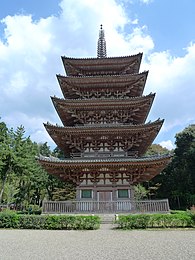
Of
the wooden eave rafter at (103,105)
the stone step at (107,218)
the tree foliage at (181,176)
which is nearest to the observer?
the stone step at (107,218)

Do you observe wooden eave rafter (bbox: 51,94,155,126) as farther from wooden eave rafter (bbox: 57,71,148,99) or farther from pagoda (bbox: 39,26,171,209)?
wooden eave rafter (bbox: 57,71,148,99)

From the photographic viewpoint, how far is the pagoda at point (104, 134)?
18.4 meters

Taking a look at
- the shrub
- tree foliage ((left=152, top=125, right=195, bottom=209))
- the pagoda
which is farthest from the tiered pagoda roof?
tree foliage ((left=152, top=125, right=195, bottom=209))

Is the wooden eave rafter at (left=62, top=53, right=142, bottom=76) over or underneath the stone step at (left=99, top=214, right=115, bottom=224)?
over

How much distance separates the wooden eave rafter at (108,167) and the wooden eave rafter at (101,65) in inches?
441

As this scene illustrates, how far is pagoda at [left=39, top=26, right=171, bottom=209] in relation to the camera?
18.4 metres

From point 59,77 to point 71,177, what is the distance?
32.3ft

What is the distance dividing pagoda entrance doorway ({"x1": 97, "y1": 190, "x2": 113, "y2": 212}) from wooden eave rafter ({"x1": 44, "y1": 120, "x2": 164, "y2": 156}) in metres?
A: 4.21

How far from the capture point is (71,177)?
19172mm

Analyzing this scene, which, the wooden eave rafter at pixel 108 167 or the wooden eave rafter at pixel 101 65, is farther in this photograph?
the wooden eave rafter at pixel 101 65

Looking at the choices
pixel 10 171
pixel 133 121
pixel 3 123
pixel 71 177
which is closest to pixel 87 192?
pixel 71 177

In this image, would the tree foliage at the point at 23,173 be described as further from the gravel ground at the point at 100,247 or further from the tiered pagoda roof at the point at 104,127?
the gravel ground at the point at 100,247

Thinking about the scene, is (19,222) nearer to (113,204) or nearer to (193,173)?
(113,204)

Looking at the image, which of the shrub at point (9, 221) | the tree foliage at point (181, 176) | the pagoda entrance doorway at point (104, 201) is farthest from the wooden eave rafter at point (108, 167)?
the tree foliage at point (181, 176)
